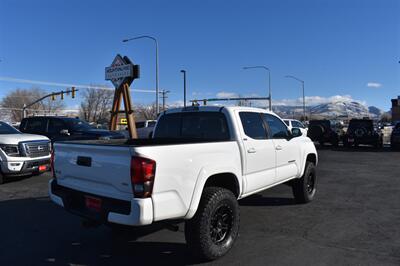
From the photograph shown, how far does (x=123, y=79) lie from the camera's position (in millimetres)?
16375

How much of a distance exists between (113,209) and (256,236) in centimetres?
241

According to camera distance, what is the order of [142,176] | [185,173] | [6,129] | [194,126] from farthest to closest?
[6,129] < [194,126] < [185,173] < [142,176]

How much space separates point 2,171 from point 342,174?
10022 millimetres

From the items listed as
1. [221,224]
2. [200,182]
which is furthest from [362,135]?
[200,182]

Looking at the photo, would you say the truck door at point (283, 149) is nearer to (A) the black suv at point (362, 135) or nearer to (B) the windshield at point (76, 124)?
(B) the windshield at point (76, 124)

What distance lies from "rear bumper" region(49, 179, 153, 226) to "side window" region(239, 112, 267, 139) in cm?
223

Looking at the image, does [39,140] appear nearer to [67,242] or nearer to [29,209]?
[29,209]

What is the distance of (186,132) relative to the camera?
18.9ft

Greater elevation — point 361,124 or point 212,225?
point 361,124

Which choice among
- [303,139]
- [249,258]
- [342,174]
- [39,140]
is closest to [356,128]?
[342,174]

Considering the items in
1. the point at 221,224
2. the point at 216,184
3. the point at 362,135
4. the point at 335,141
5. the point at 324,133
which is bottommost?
the point at 221,224

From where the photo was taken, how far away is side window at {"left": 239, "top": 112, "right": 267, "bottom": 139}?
5.48 m

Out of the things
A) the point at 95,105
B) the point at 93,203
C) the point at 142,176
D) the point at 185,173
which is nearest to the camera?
the point at 142,176

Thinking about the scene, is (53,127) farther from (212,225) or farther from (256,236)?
(212,225)
